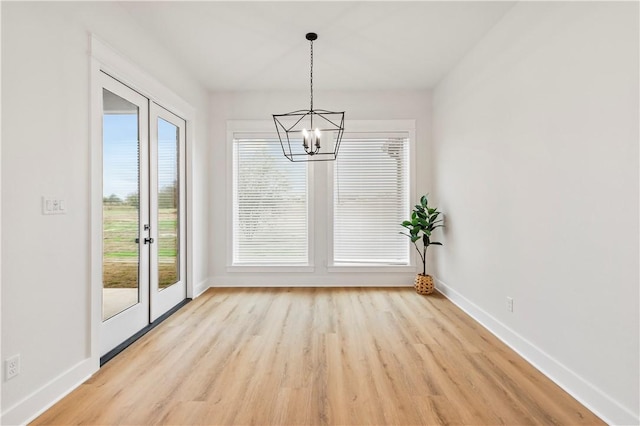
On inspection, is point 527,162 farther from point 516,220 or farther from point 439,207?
point 439,207

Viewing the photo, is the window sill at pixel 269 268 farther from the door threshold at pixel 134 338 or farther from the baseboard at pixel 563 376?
the baseboard at pixel 563 376

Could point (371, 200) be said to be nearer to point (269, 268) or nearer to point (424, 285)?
point (424, 285)

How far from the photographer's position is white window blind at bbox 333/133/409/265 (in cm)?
487

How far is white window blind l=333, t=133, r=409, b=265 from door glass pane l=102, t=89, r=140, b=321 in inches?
107

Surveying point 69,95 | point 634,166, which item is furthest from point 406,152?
point 69,95

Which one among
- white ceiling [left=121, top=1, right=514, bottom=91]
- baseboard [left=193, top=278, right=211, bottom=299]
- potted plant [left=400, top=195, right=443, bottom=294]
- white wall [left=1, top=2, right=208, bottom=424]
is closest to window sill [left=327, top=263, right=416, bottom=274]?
potted plant [left=400, top=195, right=443, bottom=294]

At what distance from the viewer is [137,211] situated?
3.10 meters

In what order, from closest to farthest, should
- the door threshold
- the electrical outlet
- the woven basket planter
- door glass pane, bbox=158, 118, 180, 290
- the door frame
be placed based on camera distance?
the electrical outlet → the door frame → the door threshold → door glass pane, bbox=158, 118, 180, 290 → the woven basket planter

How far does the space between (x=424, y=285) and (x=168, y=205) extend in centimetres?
348

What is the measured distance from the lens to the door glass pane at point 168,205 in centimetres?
355

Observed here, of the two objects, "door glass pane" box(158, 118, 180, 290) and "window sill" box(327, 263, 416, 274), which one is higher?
"door glass pane" box(158, 118, 180, 290)

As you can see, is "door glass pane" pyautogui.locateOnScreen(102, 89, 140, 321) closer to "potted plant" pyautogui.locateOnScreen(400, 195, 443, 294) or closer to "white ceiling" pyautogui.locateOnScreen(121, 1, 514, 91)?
"white ceiling" pyautogui.locateOnScreen(121, 1, 514, 91)

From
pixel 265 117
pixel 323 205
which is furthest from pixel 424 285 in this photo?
pixel 265 117

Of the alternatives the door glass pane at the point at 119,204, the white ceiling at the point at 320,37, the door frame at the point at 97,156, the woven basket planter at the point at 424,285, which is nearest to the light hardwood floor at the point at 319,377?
the door frame at the point at 97,156
